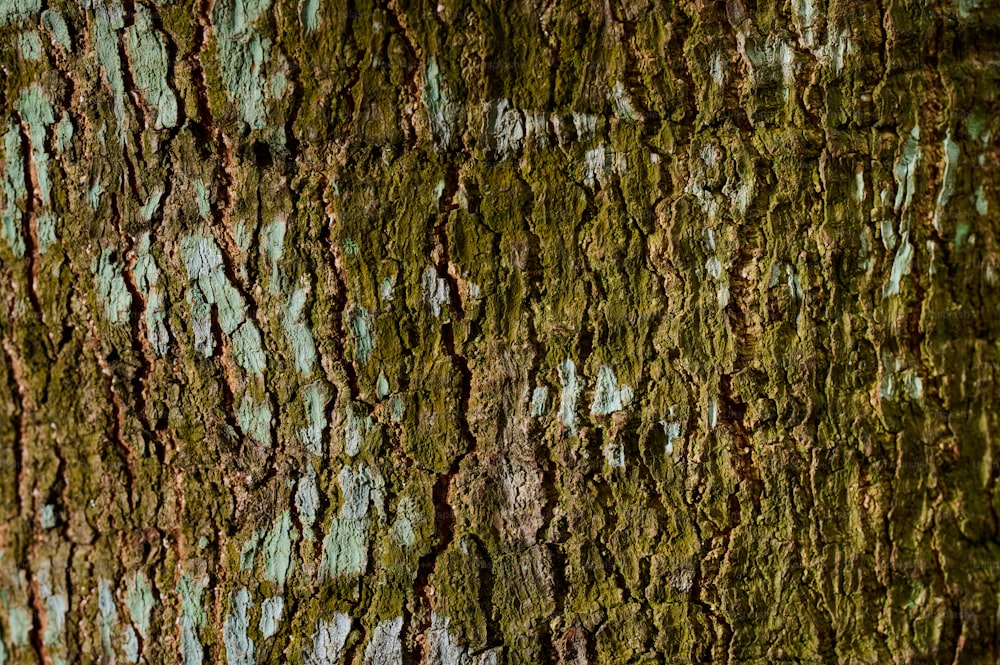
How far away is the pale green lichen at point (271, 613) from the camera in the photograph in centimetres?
110

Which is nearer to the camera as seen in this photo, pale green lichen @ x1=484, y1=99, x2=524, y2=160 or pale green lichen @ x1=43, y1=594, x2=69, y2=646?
pale green lichen @ x1=484, y1=99, x2=524, y2=160

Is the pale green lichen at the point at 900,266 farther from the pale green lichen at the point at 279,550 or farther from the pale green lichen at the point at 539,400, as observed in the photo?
the pale green lichen at the point at 279,550

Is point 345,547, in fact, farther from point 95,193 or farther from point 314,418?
point 95,193

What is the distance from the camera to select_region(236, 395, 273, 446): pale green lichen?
42.7 inches

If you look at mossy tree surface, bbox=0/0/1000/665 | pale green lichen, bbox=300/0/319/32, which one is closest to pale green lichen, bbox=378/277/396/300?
mossy tree surface, bbox=0/0/1000/665

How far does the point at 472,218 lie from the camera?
1.04 metres

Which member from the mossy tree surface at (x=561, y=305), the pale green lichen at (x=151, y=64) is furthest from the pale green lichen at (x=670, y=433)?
the pale green lichen at (x=151, y=64)

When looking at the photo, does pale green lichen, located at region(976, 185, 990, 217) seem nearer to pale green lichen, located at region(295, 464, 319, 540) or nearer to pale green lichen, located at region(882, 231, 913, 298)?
pale green lichen, located at region(882, 231, 913, 298)

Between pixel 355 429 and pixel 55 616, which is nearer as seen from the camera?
pixel 355 429

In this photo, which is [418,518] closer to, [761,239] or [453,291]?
[453,291]

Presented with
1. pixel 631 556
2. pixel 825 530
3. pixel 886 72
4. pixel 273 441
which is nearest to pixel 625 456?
pixel 631 556

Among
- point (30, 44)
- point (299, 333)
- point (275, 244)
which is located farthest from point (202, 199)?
point (30, 44)

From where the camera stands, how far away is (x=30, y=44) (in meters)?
1.10

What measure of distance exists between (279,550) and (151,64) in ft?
2.28
